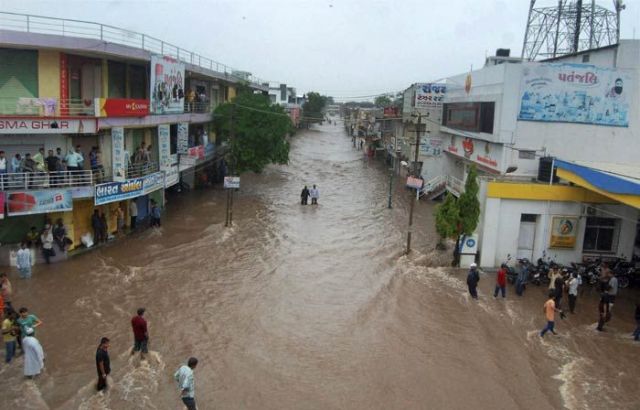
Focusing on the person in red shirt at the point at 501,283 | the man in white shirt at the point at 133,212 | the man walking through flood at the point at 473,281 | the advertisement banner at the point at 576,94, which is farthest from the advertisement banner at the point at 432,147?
the man in white shirt at the point at 133,212

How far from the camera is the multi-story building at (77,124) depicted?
Result: 19156mm

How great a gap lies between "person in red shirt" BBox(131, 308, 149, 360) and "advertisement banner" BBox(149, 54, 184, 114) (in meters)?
14.2

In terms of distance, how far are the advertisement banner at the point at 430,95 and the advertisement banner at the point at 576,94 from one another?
12489 millimetres

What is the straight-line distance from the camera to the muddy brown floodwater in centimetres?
1213

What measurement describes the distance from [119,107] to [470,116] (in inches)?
724

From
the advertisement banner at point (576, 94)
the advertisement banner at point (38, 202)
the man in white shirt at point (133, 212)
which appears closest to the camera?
the advertisement banner at point (38, 202)

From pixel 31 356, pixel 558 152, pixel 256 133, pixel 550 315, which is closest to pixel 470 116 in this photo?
pixel 558 152

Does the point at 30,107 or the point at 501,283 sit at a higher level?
the point at 30,107

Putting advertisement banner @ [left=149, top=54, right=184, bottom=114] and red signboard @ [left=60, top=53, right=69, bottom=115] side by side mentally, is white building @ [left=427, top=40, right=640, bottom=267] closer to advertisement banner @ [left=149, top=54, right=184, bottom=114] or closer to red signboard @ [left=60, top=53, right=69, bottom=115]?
advertisement banner @ [left=149, top=54, right=184, bottom=114]

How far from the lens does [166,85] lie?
85.4 feet

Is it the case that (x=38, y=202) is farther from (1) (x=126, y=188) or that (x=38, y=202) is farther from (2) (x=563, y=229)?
(2) (x=563, y=229)

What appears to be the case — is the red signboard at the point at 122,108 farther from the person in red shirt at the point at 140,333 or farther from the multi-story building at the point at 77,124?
the person in red shirt at the point at 140,333

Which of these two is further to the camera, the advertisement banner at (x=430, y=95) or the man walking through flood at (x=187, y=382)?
the advertisement banner at (x=430, y=95)

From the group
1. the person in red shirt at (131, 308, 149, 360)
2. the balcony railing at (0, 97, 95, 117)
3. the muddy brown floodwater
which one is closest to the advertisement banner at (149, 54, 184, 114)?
the balcony railing at (0, 97, 95, 117)
